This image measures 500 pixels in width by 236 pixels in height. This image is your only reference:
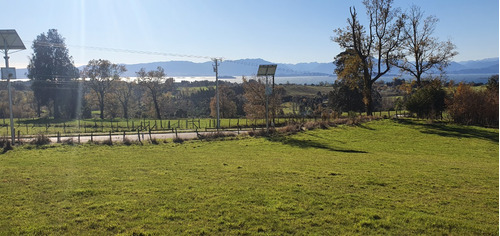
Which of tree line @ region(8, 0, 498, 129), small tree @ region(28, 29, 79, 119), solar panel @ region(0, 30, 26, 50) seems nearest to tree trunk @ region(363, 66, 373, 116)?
tree line @ region(8, 0, 498, 129)

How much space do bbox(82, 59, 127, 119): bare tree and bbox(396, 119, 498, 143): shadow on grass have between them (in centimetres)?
5634

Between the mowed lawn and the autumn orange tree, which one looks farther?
the autumn orange tree

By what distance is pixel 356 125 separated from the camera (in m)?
35.2

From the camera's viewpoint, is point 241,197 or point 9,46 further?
point 9,46

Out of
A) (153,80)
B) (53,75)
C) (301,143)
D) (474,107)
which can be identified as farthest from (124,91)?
(474,107)

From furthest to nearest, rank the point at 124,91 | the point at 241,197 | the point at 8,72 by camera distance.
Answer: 1. the point at 124,91
2. the point at 8,72
3. the point at 241,197

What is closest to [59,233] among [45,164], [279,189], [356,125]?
[279,189]

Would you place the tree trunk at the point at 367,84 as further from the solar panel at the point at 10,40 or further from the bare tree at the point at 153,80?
the bare tree at the point at 153,80

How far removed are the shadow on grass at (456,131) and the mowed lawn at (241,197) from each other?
16.6 meters

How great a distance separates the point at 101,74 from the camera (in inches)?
2749

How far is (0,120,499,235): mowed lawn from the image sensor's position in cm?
662

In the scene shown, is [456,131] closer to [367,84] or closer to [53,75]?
[367,84]

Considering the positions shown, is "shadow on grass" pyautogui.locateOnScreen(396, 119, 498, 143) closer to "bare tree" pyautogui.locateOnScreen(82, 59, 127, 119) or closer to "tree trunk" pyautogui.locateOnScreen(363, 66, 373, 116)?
"tree trunk" pyautogui.locateOnScreen(363, 66, 373, 116)

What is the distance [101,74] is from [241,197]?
68.8 metres
